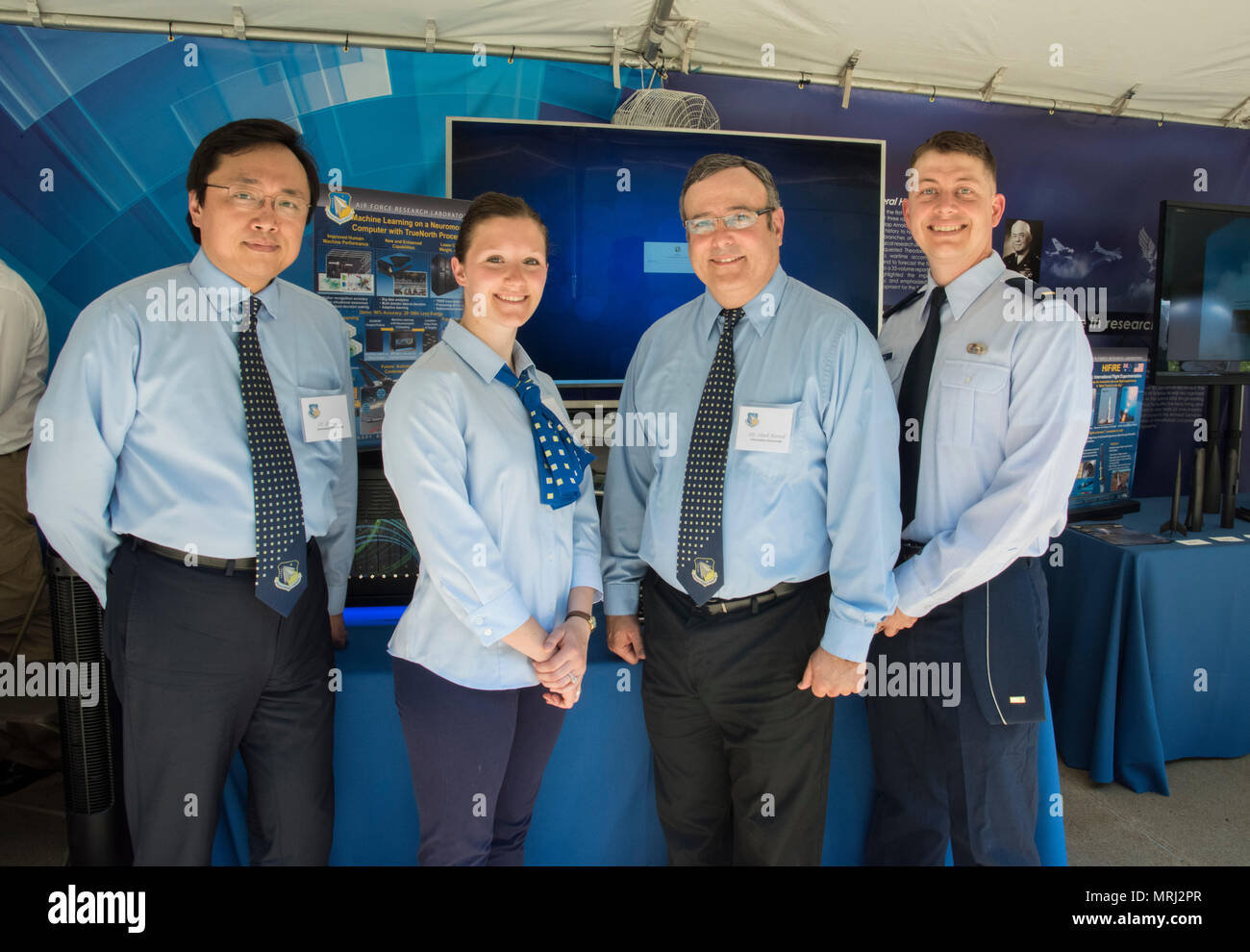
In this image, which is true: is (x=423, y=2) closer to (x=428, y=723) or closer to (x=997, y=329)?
(x=997, y=329)

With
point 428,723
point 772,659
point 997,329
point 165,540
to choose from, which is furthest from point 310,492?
point 997,329

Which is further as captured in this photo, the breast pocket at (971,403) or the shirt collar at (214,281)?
the breast pocket at (971,403)

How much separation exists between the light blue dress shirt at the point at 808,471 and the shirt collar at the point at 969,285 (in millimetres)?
420

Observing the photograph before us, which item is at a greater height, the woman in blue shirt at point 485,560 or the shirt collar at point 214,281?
the shirt collar at point 214,281

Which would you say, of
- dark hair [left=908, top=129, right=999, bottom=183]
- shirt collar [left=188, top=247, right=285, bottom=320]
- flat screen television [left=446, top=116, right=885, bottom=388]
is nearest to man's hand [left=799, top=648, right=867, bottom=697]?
dark hair [left=908, top=129, right=999, bottom=183]

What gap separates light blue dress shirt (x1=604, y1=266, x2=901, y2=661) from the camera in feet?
4.95

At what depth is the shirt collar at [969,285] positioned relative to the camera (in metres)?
1.86

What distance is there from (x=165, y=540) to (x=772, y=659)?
3.90 feet

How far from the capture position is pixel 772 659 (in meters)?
1.55

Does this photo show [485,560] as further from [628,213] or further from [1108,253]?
[1108,253]

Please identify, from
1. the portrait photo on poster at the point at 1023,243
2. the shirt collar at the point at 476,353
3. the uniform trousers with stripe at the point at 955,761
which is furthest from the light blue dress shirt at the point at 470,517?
the portrait photo on poster at the point at 1023,243

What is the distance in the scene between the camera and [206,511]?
1.47 m

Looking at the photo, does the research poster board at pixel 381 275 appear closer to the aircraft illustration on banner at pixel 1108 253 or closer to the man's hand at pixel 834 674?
the man's hand at pixel 834 674

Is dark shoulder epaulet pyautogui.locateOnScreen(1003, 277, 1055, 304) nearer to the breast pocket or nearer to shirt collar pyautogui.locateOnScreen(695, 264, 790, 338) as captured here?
the breast pocket
